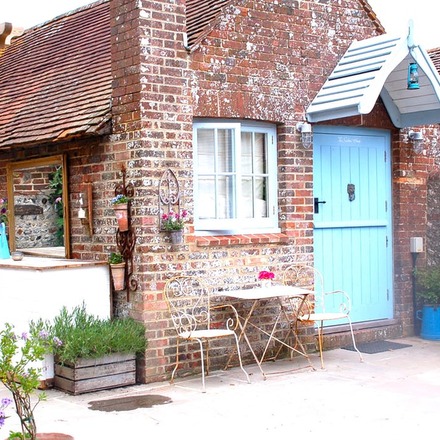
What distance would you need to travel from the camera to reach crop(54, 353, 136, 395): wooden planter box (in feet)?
24.4

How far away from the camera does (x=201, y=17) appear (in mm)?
8859

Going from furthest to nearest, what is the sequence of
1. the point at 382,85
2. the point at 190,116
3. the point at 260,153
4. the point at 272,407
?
the point at 260,153 → the point at 382,85 → the point at 190,116 → the point at 272,407

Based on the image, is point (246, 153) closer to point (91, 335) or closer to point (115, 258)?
point (115, 258)

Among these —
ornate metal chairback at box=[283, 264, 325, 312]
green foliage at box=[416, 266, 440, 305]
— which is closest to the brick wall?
ornate metal chairback at box=[283, 264, 325, 312]

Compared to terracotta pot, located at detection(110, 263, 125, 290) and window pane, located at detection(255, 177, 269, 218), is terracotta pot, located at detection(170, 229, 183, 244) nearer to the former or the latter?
terracotta pot, located at detection(110, 263, 125, 290)

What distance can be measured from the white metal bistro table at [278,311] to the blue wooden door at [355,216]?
0.84 meters

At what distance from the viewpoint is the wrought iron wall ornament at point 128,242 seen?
7930 millimetres

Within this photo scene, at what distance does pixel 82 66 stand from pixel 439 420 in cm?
594

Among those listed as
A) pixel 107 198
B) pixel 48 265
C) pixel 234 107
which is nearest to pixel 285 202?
pixel 234 107

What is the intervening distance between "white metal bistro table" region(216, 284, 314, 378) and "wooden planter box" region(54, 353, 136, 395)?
114 cm

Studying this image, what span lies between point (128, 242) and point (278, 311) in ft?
6.43

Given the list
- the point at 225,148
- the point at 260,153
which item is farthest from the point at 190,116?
the point at 260,153

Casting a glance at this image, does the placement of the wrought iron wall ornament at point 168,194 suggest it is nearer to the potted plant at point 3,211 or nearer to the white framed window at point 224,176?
the white framed window at point 224,176

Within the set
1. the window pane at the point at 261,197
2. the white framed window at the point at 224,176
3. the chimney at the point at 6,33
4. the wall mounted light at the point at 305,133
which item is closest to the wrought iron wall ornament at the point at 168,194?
the white framed window at the point at 224,176
